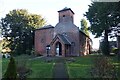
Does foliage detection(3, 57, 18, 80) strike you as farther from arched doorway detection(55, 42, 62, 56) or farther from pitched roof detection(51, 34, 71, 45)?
arched doorway detection(55, 42, 62, 56)

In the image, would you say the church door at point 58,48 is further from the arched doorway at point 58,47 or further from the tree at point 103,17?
the tree at point 103,17

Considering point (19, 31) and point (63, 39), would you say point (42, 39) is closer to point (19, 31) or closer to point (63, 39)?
point (63, 39)

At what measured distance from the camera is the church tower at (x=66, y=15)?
42719 millimetres

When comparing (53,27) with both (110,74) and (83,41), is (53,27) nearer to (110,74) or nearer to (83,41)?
(83,41)

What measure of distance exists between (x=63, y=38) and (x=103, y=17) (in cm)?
1080

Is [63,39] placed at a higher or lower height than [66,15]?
lower

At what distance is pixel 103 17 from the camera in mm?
32312

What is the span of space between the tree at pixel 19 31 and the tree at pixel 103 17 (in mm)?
19989

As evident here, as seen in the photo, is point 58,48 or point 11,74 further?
point 58,48

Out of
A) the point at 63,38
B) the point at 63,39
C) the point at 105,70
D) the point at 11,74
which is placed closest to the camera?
the point at 11,74

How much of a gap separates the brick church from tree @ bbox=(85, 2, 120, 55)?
552 cm

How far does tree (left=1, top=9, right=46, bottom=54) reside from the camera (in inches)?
2067

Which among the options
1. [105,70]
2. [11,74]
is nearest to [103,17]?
[105,70]

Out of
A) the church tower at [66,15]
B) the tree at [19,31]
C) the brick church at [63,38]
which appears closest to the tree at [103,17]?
the brick church at [63,38]
